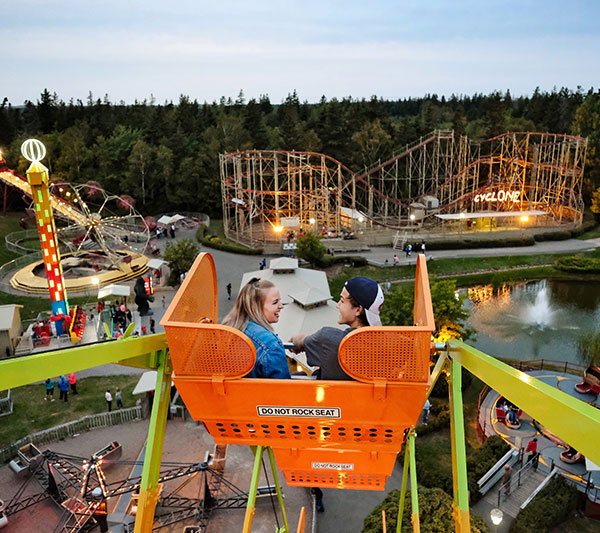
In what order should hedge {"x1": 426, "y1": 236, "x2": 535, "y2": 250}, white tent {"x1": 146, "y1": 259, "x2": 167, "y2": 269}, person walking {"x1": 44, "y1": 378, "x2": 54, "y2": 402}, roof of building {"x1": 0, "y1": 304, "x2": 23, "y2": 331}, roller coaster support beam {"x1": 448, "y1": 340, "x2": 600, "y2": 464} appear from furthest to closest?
hedge {"x1": 426, "y1": 236, "x2": 535, "y2": 250} < white tent {"x1": 146, "y1": 259, "x2": 167, "y2": 269} < roof of building {"x1": 0, "y1": 304, "x2": 23, "y2": 331} < person walking {"x1": 44, "y1": 378, "x2": 54, "y2": 402} < roller coaster support beam {"x1": 448, "y1": 340, "x2": 600, "y2": 464}

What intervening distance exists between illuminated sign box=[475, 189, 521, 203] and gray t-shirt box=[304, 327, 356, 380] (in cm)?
3709

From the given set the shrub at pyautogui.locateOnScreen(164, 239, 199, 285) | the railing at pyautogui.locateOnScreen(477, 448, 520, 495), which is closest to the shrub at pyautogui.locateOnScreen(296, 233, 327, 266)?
the shrub at pyautogui.locateOnScreen(164, 239, 199, 285)

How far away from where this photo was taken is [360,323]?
367 centimetres

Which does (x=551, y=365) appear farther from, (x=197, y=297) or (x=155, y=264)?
(x=155, y=264)

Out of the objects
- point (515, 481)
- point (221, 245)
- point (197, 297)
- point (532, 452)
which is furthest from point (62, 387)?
point (221, 245)

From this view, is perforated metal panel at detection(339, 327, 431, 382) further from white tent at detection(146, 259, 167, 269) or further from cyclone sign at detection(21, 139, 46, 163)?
white tent at detection(146, 259, 167, 269)

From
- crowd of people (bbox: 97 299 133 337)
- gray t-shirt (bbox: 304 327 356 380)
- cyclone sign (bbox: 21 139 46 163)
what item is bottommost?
crowd of people (bbox: 97 299 133 337)

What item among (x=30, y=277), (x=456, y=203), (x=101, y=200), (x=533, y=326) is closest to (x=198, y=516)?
(x=533, y=326)

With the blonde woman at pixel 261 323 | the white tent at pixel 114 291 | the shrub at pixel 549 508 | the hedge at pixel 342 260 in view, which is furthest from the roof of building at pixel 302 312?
the blonde woman at pixel 261 323

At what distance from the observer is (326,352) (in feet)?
10.6

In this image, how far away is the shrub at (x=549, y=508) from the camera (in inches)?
399

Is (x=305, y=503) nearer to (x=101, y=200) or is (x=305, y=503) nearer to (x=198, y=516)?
(x=198, y=516)

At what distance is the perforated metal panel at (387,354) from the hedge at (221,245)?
28710 millimetres

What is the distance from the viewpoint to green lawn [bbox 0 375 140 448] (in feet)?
45.5
